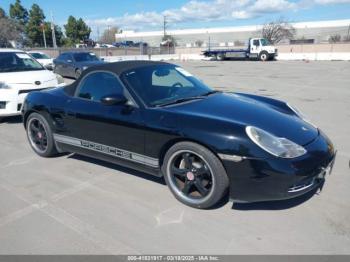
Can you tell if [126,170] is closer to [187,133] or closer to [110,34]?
[187,133]

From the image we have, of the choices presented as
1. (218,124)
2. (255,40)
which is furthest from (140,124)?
(255,40)

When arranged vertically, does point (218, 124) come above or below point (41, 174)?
above

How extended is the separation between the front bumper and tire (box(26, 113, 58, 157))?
9.79ft

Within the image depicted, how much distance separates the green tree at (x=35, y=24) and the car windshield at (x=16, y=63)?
2827 inches

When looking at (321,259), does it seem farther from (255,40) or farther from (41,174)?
(255,40)

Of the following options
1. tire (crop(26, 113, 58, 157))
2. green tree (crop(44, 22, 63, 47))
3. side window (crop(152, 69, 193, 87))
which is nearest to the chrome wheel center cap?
side window (crop(152, 69, 193, 87))

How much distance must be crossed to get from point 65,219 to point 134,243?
87 cm

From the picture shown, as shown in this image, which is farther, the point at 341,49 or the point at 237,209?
the point at 341,49

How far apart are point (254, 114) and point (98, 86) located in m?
2.02

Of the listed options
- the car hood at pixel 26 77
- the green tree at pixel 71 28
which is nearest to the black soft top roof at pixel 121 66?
the car hood at pixel 26 77

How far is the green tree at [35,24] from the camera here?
241 ft

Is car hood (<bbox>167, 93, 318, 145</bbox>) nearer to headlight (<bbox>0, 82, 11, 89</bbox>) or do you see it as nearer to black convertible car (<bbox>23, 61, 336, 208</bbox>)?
black convertible car (<bbox>23, 61, 336, 208</bbox>)

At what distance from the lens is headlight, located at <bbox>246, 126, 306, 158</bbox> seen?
3150mm

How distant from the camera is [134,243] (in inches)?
118
